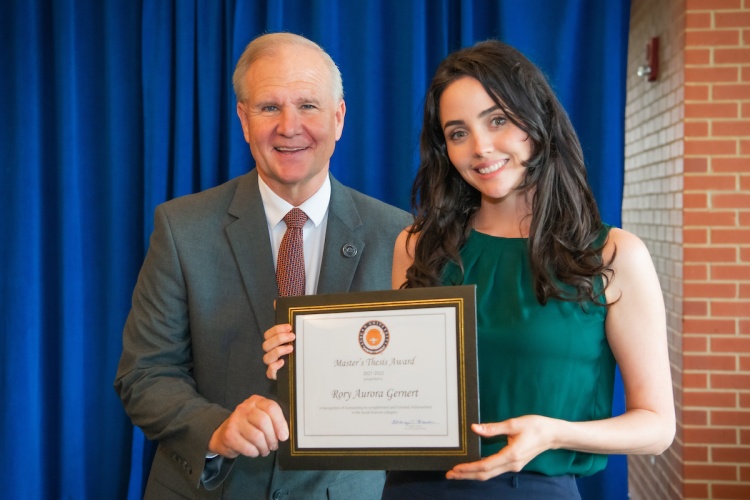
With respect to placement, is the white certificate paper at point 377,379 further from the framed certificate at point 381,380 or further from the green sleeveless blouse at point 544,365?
the green sleeveless blouse at point 544,365

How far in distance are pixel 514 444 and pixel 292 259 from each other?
982mm

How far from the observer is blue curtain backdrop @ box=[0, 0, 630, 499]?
325cm

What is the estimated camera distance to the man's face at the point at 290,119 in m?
2.28

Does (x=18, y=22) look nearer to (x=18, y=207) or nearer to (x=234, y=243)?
(x=18, y=207)

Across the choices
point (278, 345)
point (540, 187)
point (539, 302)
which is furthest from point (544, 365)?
point (278, 345)

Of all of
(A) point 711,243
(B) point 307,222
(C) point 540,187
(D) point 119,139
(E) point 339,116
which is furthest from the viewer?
(A) point 711,243

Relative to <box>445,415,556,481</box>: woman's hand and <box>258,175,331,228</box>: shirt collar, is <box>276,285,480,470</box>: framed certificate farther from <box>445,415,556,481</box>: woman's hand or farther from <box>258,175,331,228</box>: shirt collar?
<box>258,175,331,228</box>: shirt collar

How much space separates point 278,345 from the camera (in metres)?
1.74

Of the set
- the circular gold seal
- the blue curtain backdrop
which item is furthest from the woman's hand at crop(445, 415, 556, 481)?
the blue curtain backdrop

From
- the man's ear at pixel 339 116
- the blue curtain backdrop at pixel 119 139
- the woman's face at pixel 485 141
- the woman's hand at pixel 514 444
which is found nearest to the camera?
the woman's hand at pixel 514 444

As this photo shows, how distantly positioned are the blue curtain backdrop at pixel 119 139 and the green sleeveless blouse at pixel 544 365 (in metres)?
1.61

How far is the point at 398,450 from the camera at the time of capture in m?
1.64
